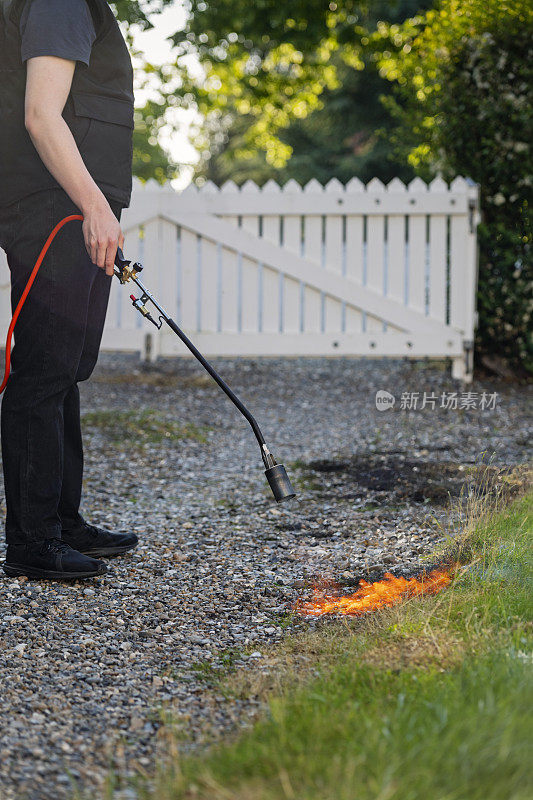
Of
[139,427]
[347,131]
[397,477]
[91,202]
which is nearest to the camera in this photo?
[91,202]

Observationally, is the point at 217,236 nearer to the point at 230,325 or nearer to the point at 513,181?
the point at 230,325

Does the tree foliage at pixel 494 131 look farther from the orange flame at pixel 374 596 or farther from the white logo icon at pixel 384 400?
the orange flame at pixel 374 596

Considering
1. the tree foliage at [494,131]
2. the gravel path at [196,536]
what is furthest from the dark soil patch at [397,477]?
the tree foliage at [494,131]

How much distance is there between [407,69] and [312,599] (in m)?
6.61

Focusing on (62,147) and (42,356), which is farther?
(42,356)

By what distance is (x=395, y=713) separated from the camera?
179 centimetres

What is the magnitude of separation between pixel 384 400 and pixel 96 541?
365 centimetres

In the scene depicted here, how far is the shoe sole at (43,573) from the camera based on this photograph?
295cm

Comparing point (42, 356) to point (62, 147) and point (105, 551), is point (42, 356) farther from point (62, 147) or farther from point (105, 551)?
point (105, 551)

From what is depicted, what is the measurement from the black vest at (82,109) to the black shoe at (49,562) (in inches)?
46.0

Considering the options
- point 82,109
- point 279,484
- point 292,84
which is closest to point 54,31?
point 82,109

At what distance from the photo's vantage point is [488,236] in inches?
274

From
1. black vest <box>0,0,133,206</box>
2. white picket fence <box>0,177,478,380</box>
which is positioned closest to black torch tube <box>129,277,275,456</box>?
black vest <box>0,0,133,206</box>

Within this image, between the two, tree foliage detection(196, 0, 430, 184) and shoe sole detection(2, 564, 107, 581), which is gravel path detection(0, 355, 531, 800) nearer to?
shoe sole detection(2, 564, 107, 581)
